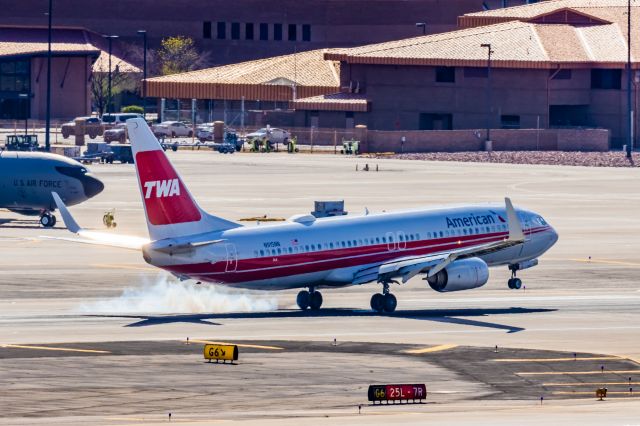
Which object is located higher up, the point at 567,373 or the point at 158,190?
the point at 158,190

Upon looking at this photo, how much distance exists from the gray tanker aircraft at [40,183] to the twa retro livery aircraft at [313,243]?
35984mm

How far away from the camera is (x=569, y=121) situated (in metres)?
182

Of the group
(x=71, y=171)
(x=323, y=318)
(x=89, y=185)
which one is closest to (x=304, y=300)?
(x=323, y=318)

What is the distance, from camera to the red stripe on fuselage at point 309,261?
2442 inches

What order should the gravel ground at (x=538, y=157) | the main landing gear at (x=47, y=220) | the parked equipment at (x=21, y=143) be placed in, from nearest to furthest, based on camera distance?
the main landing gear at (x=47, y=220), the gravel ground at (x=538, y=157), the parked equipment at (x=21, y=143)

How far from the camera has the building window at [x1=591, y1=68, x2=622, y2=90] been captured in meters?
177

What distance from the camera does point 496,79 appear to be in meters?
177

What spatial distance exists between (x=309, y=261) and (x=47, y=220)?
1633 inches

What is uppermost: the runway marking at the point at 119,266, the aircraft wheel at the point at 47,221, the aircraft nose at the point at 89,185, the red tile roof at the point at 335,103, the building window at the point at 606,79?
the building window at the point at 606,79

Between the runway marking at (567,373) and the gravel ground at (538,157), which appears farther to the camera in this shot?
the gravel ground at (538,157)

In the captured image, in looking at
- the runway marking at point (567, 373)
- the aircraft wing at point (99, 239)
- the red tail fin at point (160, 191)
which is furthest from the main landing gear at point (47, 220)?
the runway marking at point (567, 373)

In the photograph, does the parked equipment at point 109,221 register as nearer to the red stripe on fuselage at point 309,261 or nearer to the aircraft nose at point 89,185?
the aircraft nose at point 89,185

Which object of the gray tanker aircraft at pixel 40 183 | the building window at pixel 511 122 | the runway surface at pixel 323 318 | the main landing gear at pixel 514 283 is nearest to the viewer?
the runway surface at pixel 323 318

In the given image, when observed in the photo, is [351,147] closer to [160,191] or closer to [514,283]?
[514,283]
